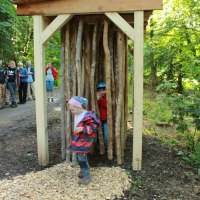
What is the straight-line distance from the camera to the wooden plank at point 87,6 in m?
4.93

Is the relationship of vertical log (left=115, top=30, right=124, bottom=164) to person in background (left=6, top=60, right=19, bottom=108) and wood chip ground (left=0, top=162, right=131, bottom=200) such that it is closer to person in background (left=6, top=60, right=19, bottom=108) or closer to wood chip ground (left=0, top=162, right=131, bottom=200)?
wood chip ground (left=0, top=162, right=131, bottom=200)

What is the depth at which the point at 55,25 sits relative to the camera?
5250 millimetres

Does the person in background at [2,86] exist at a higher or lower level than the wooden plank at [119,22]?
lower

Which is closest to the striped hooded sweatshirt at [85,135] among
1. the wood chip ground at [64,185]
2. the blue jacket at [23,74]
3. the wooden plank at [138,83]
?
the wood chip ground at [64,185]

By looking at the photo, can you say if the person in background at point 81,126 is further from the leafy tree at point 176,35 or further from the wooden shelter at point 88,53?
the leafy tree at point 176,35

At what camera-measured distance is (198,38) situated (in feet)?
39.3

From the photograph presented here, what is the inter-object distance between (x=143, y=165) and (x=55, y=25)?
3.06 meters

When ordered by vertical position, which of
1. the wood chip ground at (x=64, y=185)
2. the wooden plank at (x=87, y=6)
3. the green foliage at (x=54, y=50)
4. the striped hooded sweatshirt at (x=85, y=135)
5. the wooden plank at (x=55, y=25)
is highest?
the green foliage at (x=54, y=50)

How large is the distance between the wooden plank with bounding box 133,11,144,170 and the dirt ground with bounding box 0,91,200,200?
370 millimetres

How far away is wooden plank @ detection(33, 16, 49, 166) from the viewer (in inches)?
212

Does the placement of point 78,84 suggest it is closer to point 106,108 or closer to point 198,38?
point 106,108

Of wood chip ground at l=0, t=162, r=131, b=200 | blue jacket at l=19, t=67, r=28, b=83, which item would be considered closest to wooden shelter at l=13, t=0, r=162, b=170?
wood chip ground at l=0, t=162, r=131, b=200

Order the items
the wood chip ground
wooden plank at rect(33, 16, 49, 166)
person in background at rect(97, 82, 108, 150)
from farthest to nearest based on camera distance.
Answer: person in background at rect(97, 82, 108, 150)
wooden plank at rect(33, 16, 49, 166)
the wood chip ground

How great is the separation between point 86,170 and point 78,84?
5.38ft
